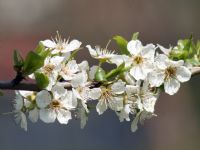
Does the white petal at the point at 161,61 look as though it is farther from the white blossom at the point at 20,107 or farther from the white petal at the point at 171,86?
the white blossom at the point at 20,107

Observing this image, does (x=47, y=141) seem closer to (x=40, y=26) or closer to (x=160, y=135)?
(x=160, y=135)

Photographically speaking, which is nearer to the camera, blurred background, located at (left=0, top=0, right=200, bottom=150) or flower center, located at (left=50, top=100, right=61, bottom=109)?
flower center, located at (left=50, top=100, right=61, bottom=109)

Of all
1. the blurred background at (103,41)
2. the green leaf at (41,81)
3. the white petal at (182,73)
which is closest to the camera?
the green leaf at (41,81)

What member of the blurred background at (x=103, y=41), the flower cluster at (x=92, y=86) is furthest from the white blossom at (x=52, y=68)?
the blurred background at (x=103, y=41)

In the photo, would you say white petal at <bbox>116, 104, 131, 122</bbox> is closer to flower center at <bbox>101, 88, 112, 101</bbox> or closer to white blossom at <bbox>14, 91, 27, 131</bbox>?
flower center at <bbox>101, 88, 112, 101</bbox>

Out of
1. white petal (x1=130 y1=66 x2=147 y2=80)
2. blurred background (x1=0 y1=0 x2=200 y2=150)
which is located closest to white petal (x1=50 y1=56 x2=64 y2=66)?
white petal (x1=130 y1=66 x2=147 y2=80)

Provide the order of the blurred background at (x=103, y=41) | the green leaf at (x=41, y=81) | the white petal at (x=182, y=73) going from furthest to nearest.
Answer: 1. the blurred background at (x=103, y=41)
2. the white petal at (x=182, y=73)
3. the green leaf at (x=41, y=81)
